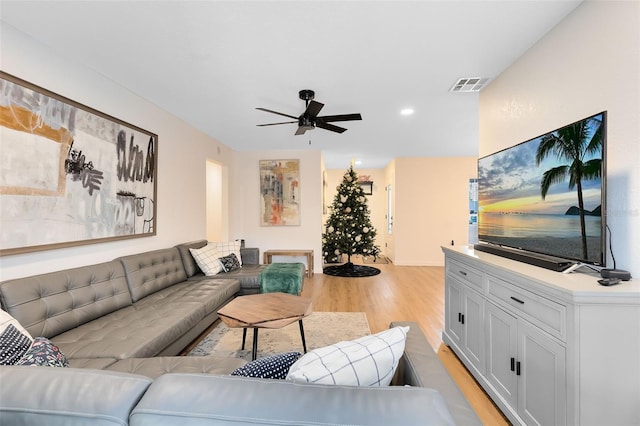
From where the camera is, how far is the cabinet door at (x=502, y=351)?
5.71ft

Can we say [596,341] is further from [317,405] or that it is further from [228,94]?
[228,94]

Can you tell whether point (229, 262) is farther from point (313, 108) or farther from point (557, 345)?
point (557, 345)

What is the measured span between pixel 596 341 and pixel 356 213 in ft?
17.4

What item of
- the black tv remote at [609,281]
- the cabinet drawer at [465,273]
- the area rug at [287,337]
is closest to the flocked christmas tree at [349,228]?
the area rug at [287,337]

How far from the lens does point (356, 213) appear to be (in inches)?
257

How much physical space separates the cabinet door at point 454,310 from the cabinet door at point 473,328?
0.28 feet

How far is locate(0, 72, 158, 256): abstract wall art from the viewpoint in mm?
1919

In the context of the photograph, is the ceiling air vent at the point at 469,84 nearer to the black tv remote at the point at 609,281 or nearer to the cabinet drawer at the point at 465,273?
the cabinet drawer at the point at 465,273

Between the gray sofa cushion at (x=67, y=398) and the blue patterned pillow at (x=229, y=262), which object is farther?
the blue patterned pillow at (x=229, y=262)

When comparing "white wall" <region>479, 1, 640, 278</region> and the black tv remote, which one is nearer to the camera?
the black tv remote

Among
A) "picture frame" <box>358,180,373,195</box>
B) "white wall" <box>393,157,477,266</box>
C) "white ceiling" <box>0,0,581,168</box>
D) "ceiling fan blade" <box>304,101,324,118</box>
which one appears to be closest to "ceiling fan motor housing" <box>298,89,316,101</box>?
"white ceiling" <box>0,0,581,168</box>

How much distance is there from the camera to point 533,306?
5.14 feet

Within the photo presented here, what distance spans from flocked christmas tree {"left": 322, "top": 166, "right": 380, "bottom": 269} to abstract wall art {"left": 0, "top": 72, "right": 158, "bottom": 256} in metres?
4.09

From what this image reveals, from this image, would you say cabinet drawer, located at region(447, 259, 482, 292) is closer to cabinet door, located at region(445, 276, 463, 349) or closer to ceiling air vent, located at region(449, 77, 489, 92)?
cabinet door, located at region(445, 276, 463, 349)
